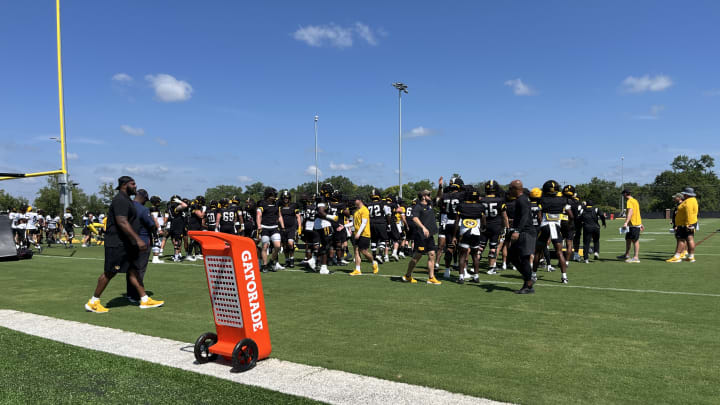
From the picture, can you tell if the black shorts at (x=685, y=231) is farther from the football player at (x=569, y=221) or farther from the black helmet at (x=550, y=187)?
the black helmet at (x=550, y=187)

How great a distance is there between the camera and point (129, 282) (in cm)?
765

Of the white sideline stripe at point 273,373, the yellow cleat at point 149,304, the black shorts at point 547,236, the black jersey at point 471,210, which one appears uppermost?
the black jersey at point 471,210

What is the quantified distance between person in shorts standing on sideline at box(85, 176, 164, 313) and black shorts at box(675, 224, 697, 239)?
1353 centimetres

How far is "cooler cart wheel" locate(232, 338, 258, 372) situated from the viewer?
4.24 meters

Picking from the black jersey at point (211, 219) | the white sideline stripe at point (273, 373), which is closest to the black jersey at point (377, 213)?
the black jersey at point (211, 219)

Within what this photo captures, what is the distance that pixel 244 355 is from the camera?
A: 4324mm

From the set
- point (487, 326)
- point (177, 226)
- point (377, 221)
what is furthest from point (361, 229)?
point (177, 226)

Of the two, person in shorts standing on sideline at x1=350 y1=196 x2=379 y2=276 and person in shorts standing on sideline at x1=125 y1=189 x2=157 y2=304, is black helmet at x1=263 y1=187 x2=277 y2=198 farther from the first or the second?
person in shorts standing on sideline at x1=125 y1=189 x2=157 y2=304

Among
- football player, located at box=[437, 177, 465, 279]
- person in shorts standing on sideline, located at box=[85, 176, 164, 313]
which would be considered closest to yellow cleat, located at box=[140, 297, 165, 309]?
person in shorts standing on sideline, located at box=[85, 176, 164, 313]

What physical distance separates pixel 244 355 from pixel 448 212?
296 inches

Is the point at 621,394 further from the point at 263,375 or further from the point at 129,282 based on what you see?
the point at 129,282

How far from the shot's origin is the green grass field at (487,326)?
160 inches

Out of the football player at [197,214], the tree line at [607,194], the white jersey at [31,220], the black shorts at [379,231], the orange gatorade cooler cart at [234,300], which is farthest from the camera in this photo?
the tree line at [607,194]

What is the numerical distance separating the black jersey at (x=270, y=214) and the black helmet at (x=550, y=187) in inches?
256
